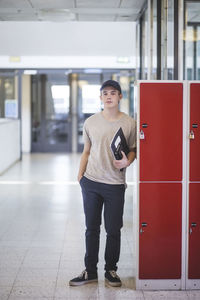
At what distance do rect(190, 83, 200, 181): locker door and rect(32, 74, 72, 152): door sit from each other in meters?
12.8

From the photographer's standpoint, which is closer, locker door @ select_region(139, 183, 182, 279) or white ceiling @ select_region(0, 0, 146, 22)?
locker door @ select_region(139, 183, 182, 279)

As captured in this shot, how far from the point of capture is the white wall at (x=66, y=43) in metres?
10.0

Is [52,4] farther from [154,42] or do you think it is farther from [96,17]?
[154,42]

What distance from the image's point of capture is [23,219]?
20.7 feet

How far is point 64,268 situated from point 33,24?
669 centimetres

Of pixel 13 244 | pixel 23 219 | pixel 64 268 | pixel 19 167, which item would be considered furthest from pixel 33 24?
pixel 64 268

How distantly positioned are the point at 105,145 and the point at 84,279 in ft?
3.51

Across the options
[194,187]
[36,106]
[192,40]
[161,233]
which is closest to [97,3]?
[192,40]

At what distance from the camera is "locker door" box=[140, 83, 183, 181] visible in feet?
12.1

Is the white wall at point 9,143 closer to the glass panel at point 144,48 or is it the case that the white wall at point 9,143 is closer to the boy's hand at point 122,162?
the glass panel at point 144,48

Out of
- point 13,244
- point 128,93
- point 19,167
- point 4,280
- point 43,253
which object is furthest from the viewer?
point 128,93

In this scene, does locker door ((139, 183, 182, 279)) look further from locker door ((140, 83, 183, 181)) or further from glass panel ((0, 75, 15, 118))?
glass panel ((0, 75, 15, 118))

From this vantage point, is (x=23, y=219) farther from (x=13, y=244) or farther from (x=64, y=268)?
(x=64, y=268)

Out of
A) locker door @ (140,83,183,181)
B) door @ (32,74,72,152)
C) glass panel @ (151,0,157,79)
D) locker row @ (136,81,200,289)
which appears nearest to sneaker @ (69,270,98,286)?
locker row @ (136,81,200,289)
